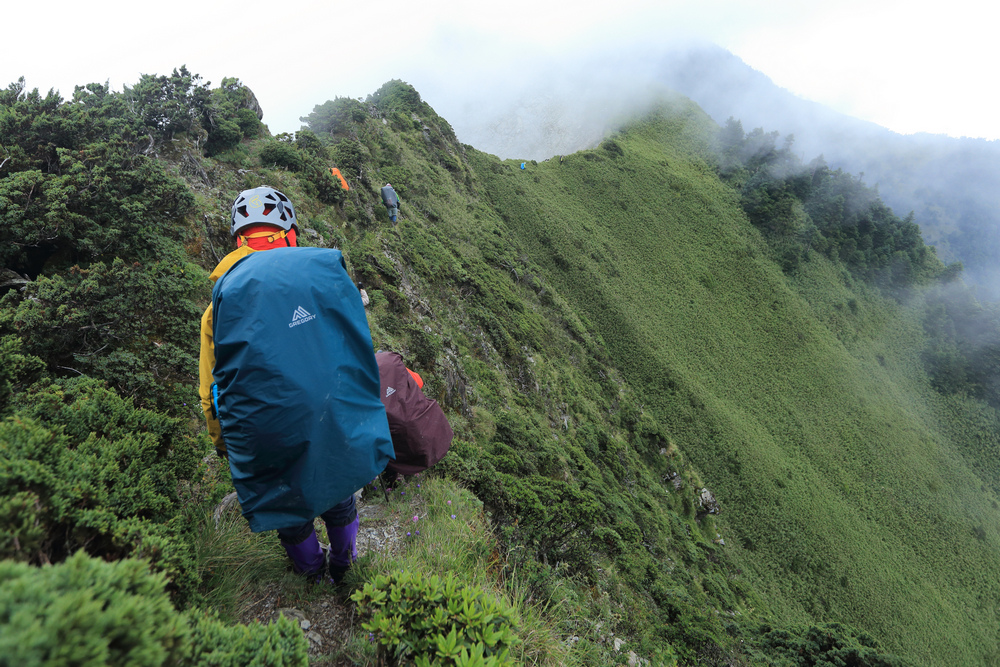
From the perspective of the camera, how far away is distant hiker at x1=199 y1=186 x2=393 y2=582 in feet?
8.07

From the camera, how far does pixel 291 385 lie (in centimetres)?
246

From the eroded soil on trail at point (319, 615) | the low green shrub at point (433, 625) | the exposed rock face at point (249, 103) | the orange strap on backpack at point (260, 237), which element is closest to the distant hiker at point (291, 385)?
the orange strap on backpack at point (260, 237)

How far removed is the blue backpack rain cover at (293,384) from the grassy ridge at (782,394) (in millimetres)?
23718

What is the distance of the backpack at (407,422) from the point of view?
18.6 feet

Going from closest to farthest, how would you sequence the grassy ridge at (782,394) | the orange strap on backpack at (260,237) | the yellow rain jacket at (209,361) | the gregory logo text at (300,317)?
the gregory logo text at (300,317) < the yellow rain jacket at (209,361) < the orange strap on backpack at (260,237) < the grassy ridge at (782,394)

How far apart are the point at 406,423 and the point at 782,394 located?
3334 cm

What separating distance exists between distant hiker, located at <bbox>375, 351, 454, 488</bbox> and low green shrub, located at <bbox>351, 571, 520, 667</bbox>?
3.08m

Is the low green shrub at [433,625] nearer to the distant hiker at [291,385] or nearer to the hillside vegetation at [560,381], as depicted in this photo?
the hillside vegetation at [560,381]

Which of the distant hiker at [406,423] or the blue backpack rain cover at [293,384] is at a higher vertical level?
the blue backpack rain cover at [293,384]

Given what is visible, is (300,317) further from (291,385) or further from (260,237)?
(260,237)

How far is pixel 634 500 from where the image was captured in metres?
16.1

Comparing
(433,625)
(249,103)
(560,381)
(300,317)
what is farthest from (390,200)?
(433,625)

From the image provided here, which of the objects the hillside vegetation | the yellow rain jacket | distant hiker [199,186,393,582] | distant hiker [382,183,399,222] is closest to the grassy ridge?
the hillside vegetation

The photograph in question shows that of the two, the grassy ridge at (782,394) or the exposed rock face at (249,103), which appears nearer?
the exposed rock face at (249,103)
